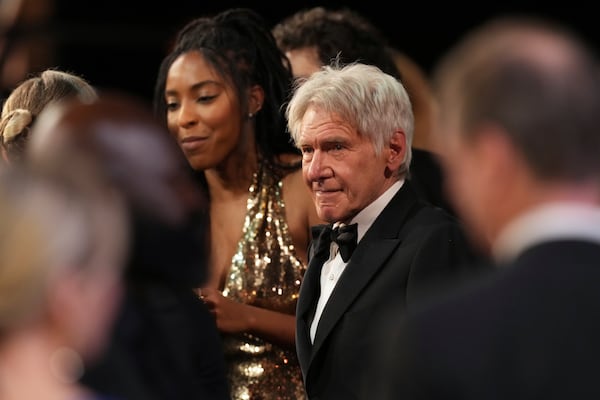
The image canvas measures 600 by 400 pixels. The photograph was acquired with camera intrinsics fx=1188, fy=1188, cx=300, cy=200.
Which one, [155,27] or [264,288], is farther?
[155,27]

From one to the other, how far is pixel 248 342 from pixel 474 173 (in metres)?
1.88

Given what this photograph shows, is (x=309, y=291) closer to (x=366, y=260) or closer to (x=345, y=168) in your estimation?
(x=366, y=260)

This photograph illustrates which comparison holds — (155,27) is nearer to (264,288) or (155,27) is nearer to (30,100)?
(30,100)

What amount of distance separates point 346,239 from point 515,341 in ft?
5.10

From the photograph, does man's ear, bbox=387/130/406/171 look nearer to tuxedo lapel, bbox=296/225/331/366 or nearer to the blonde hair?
A: tuxedo lapel, bbox=296/225/331/366

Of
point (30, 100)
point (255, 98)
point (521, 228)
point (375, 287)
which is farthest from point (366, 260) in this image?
point (521, 228)

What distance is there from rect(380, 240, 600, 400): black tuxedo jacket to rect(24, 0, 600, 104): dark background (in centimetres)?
307

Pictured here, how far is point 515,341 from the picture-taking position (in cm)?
145

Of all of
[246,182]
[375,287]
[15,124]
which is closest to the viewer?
[375,287]

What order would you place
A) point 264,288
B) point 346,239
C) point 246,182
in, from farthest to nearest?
point 246,182, point 264,288, point 346,239

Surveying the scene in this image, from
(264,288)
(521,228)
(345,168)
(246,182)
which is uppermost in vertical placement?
(521,228)

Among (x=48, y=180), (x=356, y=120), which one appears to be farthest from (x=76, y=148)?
(x=356, y=120)

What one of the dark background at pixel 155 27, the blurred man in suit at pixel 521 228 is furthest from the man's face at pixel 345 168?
the dark background at pixel 155 27

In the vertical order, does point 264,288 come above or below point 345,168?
below
